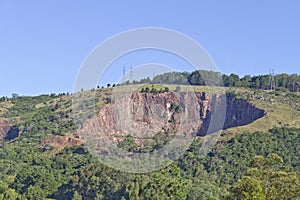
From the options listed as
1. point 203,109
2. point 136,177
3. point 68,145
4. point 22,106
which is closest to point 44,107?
point 22,106

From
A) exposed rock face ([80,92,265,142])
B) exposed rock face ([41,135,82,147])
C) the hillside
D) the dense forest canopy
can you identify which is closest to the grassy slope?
the hillside

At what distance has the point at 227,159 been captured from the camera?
97.6 metres

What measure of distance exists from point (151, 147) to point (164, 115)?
6010mm

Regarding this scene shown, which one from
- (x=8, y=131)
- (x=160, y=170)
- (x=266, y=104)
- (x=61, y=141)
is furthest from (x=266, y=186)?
(x=8, y=131)

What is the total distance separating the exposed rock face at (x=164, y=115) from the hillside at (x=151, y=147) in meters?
0.26

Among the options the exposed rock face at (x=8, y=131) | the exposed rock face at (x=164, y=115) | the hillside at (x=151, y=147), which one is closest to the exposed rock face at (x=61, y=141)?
the hillside at (x=151, y=147)

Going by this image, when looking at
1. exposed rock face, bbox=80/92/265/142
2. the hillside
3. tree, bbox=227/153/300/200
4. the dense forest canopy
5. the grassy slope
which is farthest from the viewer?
the grassy slope

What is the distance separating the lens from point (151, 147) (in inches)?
3337

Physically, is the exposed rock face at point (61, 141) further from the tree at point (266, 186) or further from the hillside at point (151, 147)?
the tree at point (266, 186)

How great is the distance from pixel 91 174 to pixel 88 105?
16.9 m

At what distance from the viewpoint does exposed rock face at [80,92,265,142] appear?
70.9m

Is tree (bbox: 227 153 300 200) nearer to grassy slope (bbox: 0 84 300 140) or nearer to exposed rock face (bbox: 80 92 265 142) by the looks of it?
exposed rock face (bbox: 80 92 265 142)

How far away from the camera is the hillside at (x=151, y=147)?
64.7m

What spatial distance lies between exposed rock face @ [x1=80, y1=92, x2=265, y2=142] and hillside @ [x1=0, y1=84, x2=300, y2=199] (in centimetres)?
26
